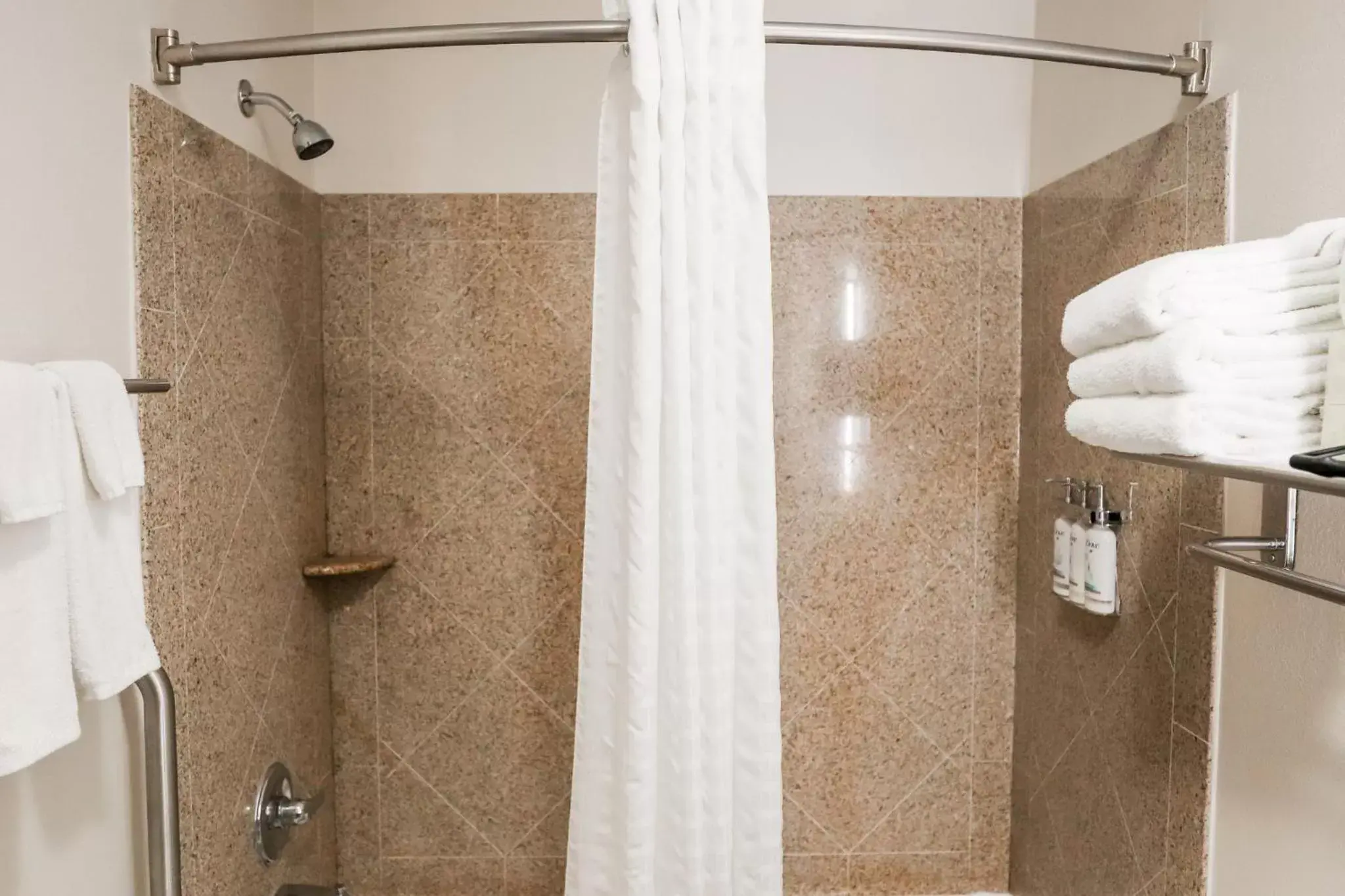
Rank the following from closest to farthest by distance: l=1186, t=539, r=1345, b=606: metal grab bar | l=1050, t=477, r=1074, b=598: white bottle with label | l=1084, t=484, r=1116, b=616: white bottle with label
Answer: l=1186, t=539, r=1345, b=606: metal grab bar
l=1084, t=484, r=1116, b=616: white bottle with label
l=1050, t=477, r=1074, b=598: white bottle with label

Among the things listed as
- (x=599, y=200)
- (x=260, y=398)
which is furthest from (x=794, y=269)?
(x=260, y=398)

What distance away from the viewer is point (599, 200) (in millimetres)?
1171

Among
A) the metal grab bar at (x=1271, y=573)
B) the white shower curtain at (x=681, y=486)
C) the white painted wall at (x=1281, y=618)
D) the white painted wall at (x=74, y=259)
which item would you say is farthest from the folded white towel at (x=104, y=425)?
the white painted wall at (x=1281, y=618)

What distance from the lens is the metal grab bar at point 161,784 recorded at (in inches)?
41.7

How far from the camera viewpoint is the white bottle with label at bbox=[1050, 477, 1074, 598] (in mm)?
1600

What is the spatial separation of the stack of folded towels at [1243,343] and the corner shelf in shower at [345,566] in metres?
1.51

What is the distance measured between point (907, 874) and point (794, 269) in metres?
1.41

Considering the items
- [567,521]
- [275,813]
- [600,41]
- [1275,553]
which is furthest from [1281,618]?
[275,813]

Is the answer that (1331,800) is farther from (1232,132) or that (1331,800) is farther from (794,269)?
(794,269)

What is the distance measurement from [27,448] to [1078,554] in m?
1.55

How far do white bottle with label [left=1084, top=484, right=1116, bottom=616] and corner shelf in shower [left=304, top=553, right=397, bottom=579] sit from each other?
4.62 feet

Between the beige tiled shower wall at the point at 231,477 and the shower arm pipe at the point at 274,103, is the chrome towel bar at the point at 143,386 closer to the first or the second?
the beige tiled shower wall at the point at 231,477

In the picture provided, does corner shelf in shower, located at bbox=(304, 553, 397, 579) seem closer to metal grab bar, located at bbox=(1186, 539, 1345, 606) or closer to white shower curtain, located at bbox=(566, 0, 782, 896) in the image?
white shower curtain, located at bbox=(566, 0, 782, 896)

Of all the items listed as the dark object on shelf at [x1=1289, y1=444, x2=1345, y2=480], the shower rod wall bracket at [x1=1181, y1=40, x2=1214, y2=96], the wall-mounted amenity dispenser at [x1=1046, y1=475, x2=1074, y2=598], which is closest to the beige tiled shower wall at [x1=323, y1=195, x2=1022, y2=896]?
the wall-mounted amenity dispenser at [x1=1046, y1=475, x2=1074, y2=598]
